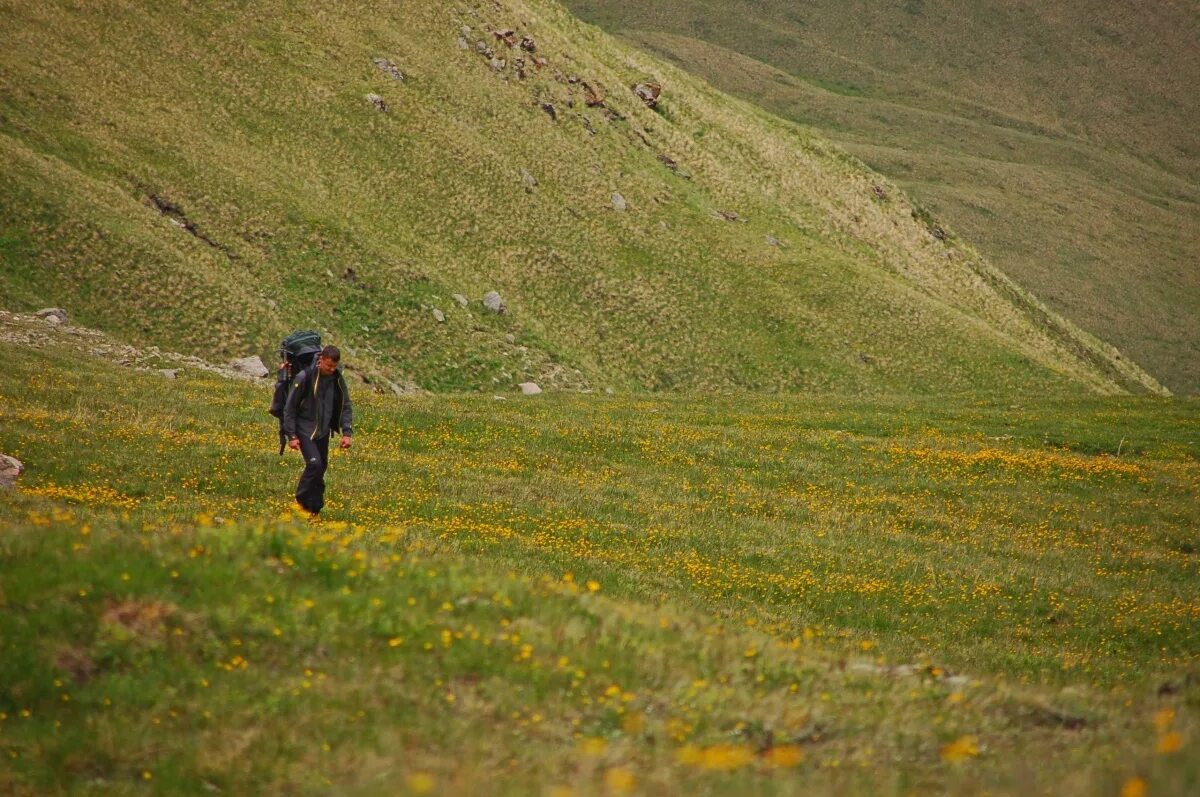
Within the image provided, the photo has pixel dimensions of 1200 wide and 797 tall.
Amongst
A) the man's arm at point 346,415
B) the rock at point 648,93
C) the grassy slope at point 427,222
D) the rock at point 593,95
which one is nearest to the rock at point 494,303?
the grassy slope at point 427,222

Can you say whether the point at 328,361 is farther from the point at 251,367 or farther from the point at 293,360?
the point at 251,367

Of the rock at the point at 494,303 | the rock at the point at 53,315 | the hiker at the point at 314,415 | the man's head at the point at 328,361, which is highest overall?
the man's head at the point at 328,361

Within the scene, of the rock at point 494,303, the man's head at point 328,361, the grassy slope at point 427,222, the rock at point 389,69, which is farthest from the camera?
the rock at point 389,69

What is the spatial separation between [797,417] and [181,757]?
3832 centimetres

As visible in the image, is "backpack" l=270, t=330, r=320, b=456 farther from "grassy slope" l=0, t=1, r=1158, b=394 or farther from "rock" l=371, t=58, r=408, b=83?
"rock" l=371, t=58, r=408, b=83

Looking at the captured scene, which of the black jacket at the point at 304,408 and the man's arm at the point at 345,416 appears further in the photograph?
A: the man's arm at the point at 345,416

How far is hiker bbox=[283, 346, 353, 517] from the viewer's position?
57.9ft

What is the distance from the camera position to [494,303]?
66.1 m

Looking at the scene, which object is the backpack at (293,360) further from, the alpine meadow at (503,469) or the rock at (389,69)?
the rock at (389,69)

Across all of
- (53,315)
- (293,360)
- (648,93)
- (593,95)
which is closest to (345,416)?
(293,360)

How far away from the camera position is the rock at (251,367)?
47031mm

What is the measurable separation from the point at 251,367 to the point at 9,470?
2817 cm

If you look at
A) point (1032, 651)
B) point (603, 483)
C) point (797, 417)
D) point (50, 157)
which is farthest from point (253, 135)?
point (1032, 651)

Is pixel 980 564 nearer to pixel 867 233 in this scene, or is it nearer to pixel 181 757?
pixel 181 757
